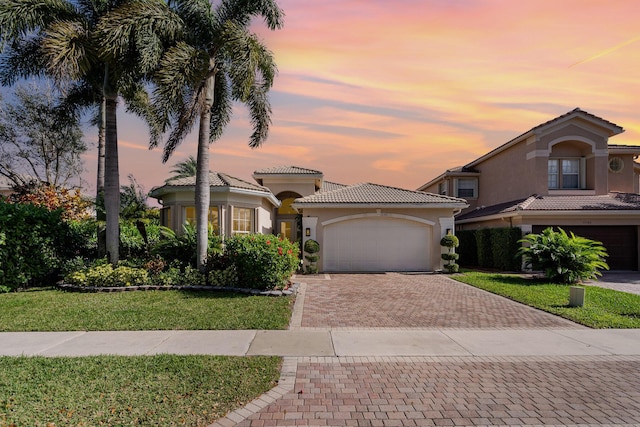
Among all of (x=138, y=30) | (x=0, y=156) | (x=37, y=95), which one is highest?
(x=37, y=95)

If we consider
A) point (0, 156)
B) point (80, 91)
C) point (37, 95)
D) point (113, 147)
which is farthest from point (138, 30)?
point (0, 156)

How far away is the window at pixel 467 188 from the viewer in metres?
25.9

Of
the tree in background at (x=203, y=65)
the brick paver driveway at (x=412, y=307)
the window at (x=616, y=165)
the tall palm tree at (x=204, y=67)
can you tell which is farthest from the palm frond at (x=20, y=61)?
the window at (x=616, y=165)

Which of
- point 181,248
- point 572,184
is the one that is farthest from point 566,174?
point 181,248

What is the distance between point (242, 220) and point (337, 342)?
1263 centimetres

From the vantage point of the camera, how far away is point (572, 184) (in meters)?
20.1

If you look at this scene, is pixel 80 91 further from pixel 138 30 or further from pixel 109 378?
pixel 109 378

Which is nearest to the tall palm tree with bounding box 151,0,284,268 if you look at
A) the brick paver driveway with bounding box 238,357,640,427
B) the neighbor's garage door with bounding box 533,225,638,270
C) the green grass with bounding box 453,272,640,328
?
the brick paver driveway with bounding box 238,357,640,427

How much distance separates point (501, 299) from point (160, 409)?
9958 millimetres

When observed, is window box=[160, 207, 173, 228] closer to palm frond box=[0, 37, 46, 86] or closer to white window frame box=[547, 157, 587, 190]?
palm frond box=[0, 37, 46, 86]

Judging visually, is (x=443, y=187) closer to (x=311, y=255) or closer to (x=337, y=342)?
(x=311, y=255)

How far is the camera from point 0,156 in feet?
82.8

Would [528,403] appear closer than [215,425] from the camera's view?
No

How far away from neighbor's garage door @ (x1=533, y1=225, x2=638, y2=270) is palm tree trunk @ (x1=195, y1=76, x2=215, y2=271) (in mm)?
17348
